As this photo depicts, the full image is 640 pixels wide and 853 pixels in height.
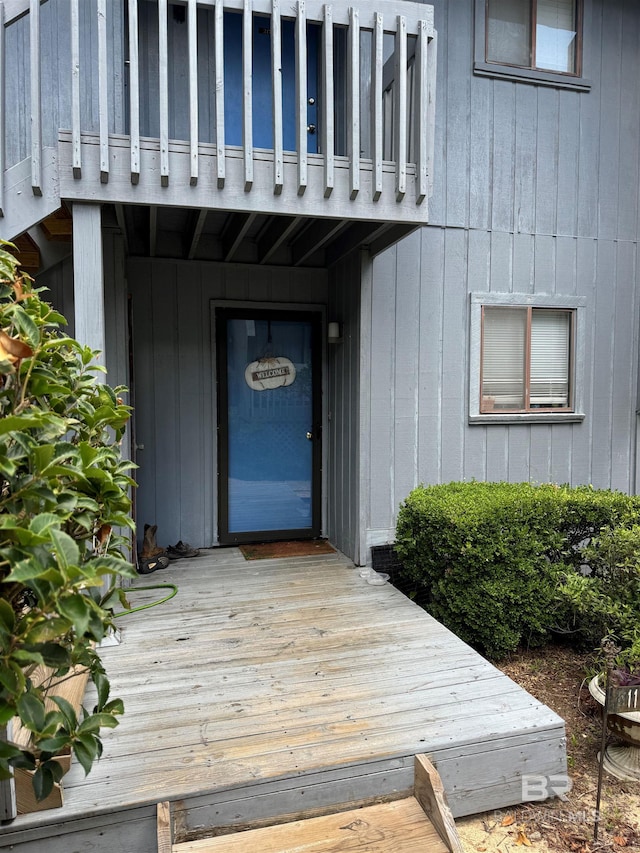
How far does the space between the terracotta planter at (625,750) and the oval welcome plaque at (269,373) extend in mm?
3415

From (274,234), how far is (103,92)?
59.3 inches

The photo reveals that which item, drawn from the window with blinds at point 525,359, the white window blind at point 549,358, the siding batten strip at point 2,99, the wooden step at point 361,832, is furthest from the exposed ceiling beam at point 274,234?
the wooden step at point 361,832

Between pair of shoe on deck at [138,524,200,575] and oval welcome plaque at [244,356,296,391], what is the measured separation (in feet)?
4.69

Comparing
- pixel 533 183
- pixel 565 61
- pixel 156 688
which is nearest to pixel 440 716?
pixel 156 688

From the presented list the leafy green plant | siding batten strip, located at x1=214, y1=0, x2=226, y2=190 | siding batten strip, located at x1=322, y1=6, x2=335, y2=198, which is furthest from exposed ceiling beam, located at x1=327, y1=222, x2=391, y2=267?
the leafy green plant

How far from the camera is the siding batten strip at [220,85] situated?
319 cm

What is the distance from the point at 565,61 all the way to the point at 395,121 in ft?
7.74

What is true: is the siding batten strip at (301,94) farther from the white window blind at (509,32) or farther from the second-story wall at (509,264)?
the white window blind at (509,32)

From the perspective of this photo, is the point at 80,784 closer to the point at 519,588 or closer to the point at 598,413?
the point at 519,588

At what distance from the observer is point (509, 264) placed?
16.2ft

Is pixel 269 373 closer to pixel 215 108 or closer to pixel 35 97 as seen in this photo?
pixel 215 108

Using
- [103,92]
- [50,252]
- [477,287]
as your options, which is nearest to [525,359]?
[477,287]

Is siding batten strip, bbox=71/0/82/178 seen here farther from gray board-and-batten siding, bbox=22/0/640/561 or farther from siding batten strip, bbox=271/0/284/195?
gray board-and-batten siding, bbox=22/0/640/561

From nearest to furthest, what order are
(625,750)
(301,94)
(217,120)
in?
(625,750) < (217,120) < (301,94)
